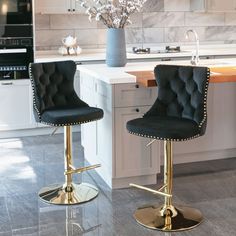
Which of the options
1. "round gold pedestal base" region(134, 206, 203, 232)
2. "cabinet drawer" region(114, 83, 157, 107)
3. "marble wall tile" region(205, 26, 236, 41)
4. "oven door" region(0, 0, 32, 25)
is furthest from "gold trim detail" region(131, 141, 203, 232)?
"marble wall tile" region(205, 26, 236, 41)

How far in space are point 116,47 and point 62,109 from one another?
96 centimetres

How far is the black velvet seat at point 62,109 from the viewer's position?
11.9 feet

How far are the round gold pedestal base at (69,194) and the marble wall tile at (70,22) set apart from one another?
316 cm

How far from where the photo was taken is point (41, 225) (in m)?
3.36

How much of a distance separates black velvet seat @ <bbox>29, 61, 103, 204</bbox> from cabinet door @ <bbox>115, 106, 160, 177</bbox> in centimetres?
26

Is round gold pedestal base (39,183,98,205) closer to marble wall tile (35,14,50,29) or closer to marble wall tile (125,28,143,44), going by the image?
marble wall tile (35,14,50,29)

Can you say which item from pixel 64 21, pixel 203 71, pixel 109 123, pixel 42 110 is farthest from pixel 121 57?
pixel 64 21

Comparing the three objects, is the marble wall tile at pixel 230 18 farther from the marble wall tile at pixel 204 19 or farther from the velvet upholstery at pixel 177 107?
the velvet upholstery at pixel 177 107

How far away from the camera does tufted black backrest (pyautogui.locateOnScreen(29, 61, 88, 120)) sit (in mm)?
3750

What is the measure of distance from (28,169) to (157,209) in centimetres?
163

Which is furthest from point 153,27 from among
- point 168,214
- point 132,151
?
point 168,214

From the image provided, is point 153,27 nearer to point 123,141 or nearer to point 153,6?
point 153,6

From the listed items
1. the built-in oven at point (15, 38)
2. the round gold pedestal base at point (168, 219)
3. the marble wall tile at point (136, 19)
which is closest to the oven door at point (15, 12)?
the built-in oven at point (15, 38)

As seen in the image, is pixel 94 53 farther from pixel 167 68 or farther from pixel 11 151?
pixel 167 68
